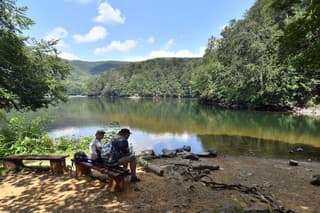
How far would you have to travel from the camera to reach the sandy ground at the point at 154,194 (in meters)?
3.64

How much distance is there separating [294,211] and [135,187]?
2833 mm

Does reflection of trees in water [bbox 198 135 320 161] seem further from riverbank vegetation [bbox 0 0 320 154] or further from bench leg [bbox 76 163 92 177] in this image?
bench leg [bbox 76 163 92 177]

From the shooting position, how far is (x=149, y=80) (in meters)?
106

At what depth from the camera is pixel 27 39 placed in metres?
11.0

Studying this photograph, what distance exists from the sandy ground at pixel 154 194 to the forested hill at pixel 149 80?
83414 mm

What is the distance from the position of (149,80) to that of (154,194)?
10297 cm

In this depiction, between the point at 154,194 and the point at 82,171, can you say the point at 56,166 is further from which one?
the point at 154,194

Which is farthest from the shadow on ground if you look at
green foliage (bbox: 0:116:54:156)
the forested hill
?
the forested hill

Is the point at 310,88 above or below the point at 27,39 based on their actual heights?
below

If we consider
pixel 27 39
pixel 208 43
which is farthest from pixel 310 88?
pixel 208 43

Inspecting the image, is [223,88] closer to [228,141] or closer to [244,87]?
[244,87]

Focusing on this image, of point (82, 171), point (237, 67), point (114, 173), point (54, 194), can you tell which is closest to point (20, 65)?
point (82, 171)

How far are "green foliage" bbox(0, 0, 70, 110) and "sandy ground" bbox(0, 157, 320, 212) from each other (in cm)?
468

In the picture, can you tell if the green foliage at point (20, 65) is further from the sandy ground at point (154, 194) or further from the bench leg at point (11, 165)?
the sandy ground at point (154, 194)
